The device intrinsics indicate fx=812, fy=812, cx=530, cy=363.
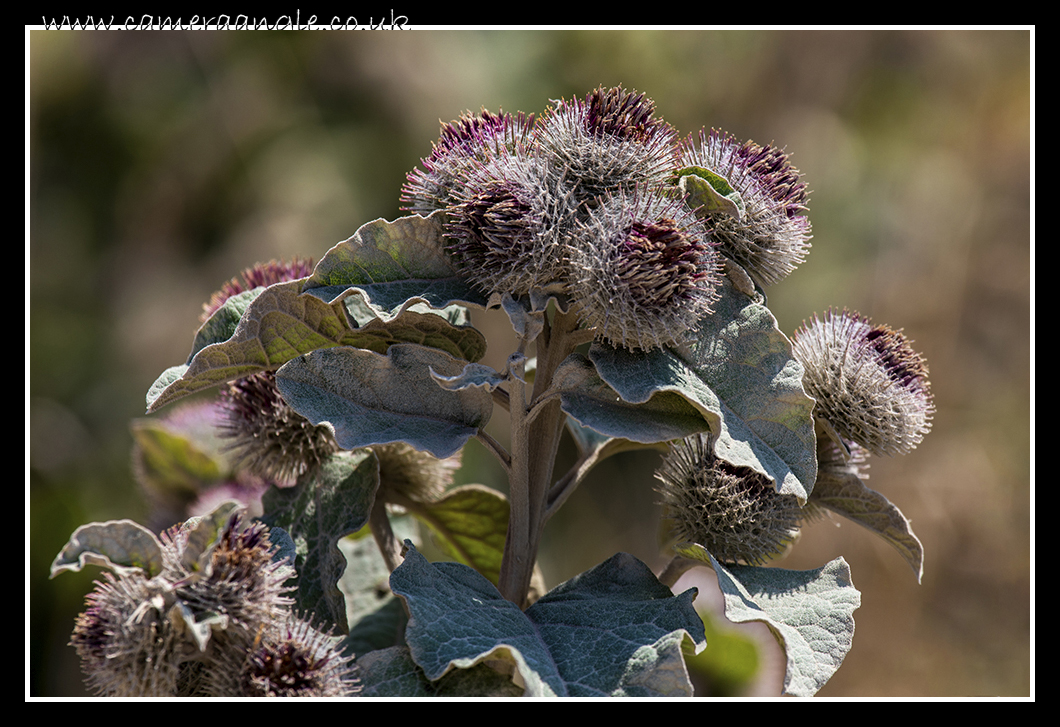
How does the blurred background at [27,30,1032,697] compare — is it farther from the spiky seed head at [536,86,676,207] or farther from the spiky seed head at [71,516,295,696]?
the spiky seed head at [71,516,295,696]

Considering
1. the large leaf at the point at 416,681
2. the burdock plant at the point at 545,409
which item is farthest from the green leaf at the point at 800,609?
the large leaf at the point at 416,681

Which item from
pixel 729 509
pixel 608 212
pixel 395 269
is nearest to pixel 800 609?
pixel 729 509

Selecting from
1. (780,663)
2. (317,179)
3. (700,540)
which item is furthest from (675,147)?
(317,179)

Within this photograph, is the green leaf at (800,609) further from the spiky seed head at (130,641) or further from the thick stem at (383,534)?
the spiky seed head at (130,641)

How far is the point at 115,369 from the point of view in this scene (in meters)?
4.51

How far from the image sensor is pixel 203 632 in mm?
697

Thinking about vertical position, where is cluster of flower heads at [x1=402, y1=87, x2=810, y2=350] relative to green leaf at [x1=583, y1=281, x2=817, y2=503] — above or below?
above

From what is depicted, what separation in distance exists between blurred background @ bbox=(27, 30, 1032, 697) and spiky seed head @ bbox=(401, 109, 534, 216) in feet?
10.9

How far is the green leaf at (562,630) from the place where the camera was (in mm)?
741

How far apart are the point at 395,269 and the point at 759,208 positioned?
408 mm

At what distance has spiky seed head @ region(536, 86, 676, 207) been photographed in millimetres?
856

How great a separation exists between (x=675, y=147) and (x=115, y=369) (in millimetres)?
4368

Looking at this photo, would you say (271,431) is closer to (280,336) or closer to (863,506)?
(280,336)

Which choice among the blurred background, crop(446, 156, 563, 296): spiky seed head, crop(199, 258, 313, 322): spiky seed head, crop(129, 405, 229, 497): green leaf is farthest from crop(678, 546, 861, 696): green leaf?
the blurred background
